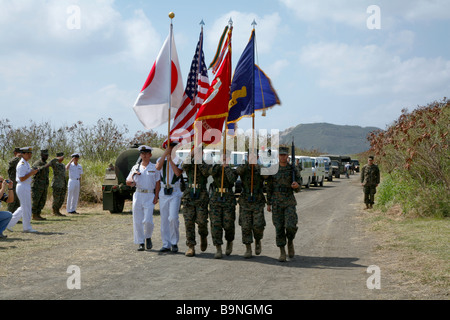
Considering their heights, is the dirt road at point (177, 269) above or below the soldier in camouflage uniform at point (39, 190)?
below

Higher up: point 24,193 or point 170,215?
point 24,193

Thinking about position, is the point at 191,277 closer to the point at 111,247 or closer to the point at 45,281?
the point at 45,281

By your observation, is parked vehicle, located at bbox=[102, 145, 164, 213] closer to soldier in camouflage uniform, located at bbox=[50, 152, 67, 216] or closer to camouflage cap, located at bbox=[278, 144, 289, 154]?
soldier in camouflage uniform, located at bbox=[50, 152, 67, 216]

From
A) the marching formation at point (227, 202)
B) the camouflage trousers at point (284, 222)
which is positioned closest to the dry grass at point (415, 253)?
the camouflage trousers at point (284, 222)

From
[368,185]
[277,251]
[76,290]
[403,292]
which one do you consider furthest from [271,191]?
[368,185]

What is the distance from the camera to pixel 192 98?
33.7ft

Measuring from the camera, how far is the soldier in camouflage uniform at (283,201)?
8.59m

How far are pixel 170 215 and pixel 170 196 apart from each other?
0.36 metres

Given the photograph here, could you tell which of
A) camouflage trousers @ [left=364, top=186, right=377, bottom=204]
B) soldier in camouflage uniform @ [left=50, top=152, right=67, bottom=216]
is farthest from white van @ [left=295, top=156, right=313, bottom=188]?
soldier in camouflage uniform @ [left=50, top=152, right=67, bottom=216]

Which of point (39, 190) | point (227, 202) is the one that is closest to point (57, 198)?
point (39, 190)

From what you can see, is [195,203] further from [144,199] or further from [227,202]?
[144,199]

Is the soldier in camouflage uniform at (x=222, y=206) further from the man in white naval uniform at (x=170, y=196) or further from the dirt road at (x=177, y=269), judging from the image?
the man in white naval uniform at (x=170, y=196)

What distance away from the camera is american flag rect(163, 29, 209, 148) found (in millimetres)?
10000

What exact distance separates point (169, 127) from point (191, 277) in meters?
3.63
